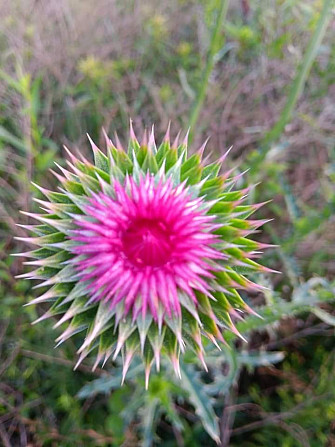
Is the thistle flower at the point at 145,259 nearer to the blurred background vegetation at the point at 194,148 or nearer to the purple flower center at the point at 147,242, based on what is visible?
the purple flower center at the point at 147,242

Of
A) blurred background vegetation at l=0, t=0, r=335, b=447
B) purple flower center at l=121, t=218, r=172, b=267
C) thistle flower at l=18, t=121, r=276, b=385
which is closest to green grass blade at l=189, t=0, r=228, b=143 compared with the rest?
blurred background vegetation at l=0, t=0, r=335, b=447

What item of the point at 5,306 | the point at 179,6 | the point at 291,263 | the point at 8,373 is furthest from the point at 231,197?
the point at 179,6

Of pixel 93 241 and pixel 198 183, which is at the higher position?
pixel 198 183

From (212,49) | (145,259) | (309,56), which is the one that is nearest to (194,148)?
(212,49)

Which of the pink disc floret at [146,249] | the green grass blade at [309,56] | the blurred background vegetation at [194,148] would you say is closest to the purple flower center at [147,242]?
the pink disc floret at [146,249]

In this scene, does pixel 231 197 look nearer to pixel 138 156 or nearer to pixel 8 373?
pixel 138 156

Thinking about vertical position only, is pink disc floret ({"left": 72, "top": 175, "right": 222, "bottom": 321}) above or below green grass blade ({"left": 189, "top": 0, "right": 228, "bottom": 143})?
below

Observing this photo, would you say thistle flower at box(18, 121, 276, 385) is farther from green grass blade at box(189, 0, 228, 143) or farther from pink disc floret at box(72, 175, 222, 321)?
green grass blade at box(189, 0, 228, 143)
